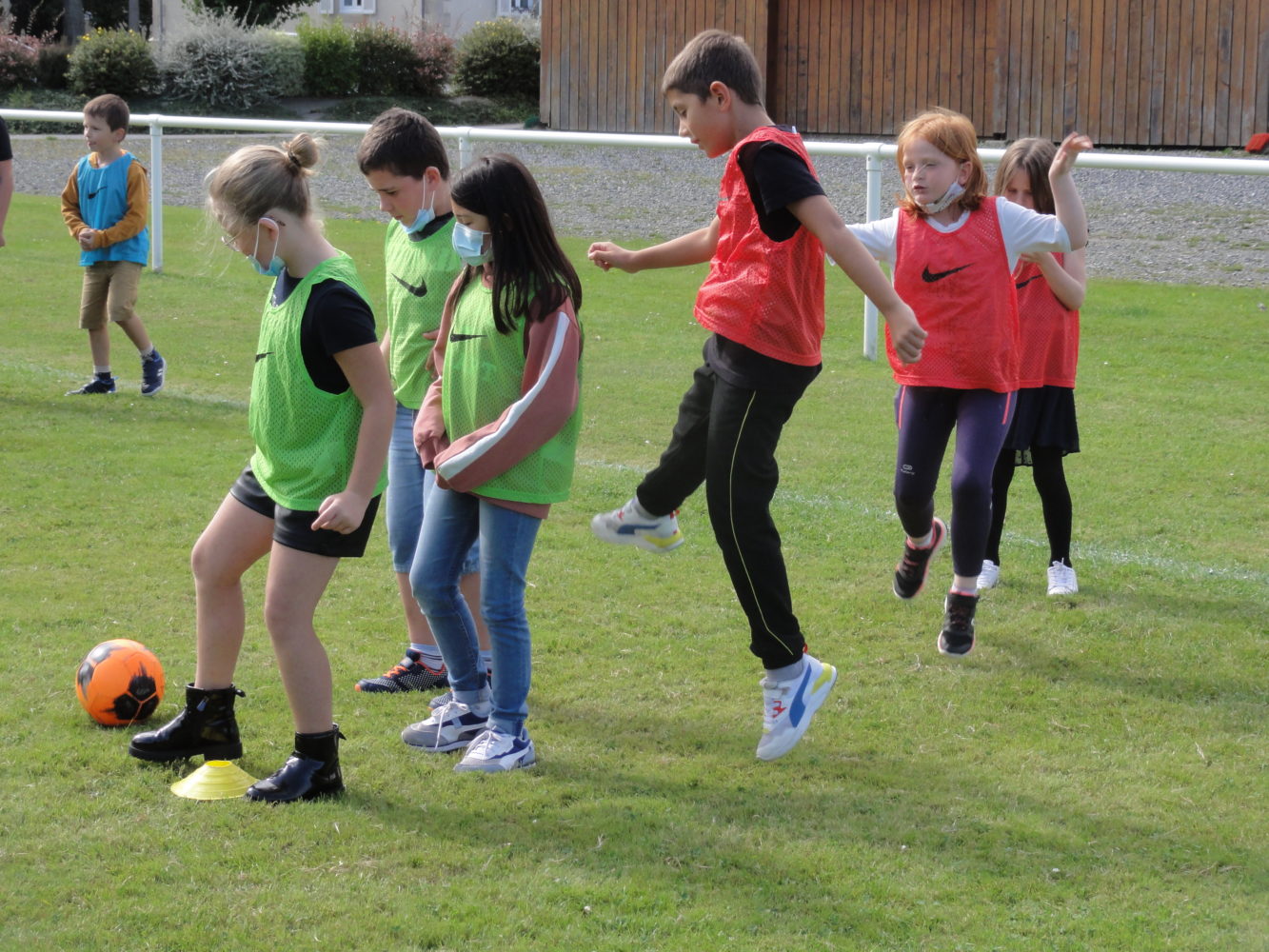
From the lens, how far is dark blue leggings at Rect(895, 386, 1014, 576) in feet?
16.3

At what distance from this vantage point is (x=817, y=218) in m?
3.84

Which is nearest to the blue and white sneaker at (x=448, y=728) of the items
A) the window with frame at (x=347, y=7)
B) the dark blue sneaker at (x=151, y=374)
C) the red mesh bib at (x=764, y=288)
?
the red mesh bib at (x=764, y=288)

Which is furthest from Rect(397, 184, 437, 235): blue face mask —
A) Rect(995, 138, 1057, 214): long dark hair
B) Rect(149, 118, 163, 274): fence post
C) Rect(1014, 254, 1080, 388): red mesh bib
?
Rect(149, 118, 163, 274): fence post

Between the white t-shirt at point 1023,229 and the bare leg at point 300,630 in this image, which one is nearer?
the bare leg at point 300,630

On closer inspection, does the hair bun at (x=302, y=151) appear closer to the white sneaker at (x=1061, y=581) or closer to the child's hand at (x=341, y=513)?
the child's hand at (x=341, y=513)

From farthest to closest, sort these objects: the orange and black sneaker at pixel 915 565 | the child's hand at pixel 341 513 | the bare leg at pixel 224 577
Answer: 1. the orange and black sneaker at pixel 915 565
2. the bare leg at pixel 224 577
3. the child's hand at pixel 341 513

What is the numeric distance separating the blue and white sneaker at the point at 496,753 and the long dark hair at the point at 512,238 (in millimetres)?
1191

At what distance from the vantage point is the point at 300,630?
151 inches

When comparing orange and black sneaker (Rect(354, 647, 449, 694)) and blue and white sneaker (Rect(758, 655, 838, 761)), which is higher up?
blue and white sneaker (Rect(758, 655, 838, 761))

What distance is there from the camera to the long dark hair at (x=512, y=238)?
3943mm

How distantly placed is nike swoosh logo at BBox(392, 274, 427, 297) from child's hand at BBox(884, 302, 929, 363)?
1.54 metres

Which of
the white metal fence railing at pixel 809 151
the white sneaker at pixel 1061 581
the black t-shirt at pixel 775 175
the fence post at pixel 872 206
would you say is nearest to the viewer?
the black t-shirt at pixel 775 175

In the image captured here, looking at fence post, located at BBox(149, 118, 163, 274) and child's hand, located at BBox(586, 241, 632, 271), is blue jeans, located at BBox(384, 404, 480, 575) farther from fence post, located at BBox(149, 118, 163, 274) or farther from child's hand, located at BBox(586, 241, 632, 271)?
fence post, located at BBox(149, 118, 163, 274)

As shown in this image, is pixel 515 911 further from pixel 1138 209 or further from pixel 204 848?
pixel 1138 209
